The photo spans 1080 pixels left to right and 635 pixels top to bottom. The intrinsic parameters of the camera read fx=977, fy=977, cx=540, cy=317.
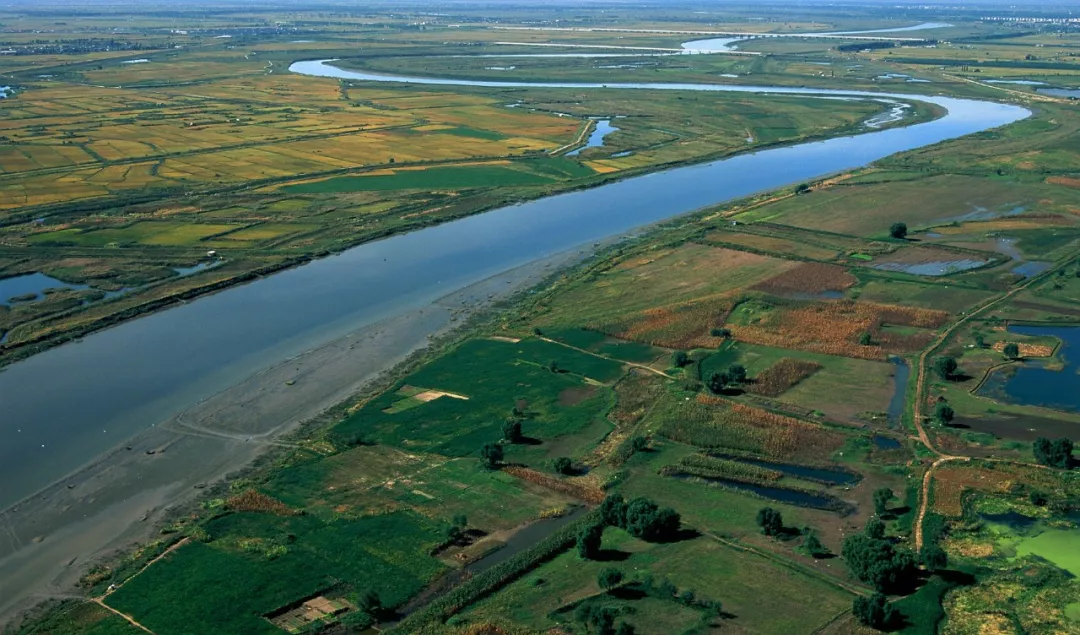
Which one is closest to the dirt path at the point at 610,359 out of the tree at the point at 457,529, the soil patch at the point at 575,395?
the soil patch at the point at 575,395

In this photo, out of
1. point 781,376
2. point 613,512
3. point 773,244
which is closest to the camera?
point 613,512

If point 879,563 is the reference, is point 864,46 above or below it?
above

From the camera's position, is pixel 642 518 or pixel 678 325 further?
pixel 678 325

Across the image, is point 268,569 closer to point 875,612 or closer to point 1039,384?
point 875,612

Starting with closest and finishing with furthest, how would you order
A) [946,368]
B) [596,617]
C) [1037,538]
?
[596,617] < [1037,538] < [946,368]

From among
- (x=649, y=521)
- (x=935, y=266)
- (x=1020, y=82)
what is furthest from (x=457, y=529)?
(x=1020, y=82)

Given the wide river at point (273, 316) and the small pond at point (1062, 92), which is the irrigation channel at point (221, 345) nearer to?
the wide river at point (273, 316)

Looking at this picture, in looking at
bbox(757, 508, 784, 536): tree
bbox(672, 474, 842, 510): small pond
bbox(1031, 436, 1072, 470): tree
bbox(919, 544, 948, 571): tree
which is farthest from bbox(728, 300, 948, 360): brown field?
bbox(919, 544, 948, 571): tree
